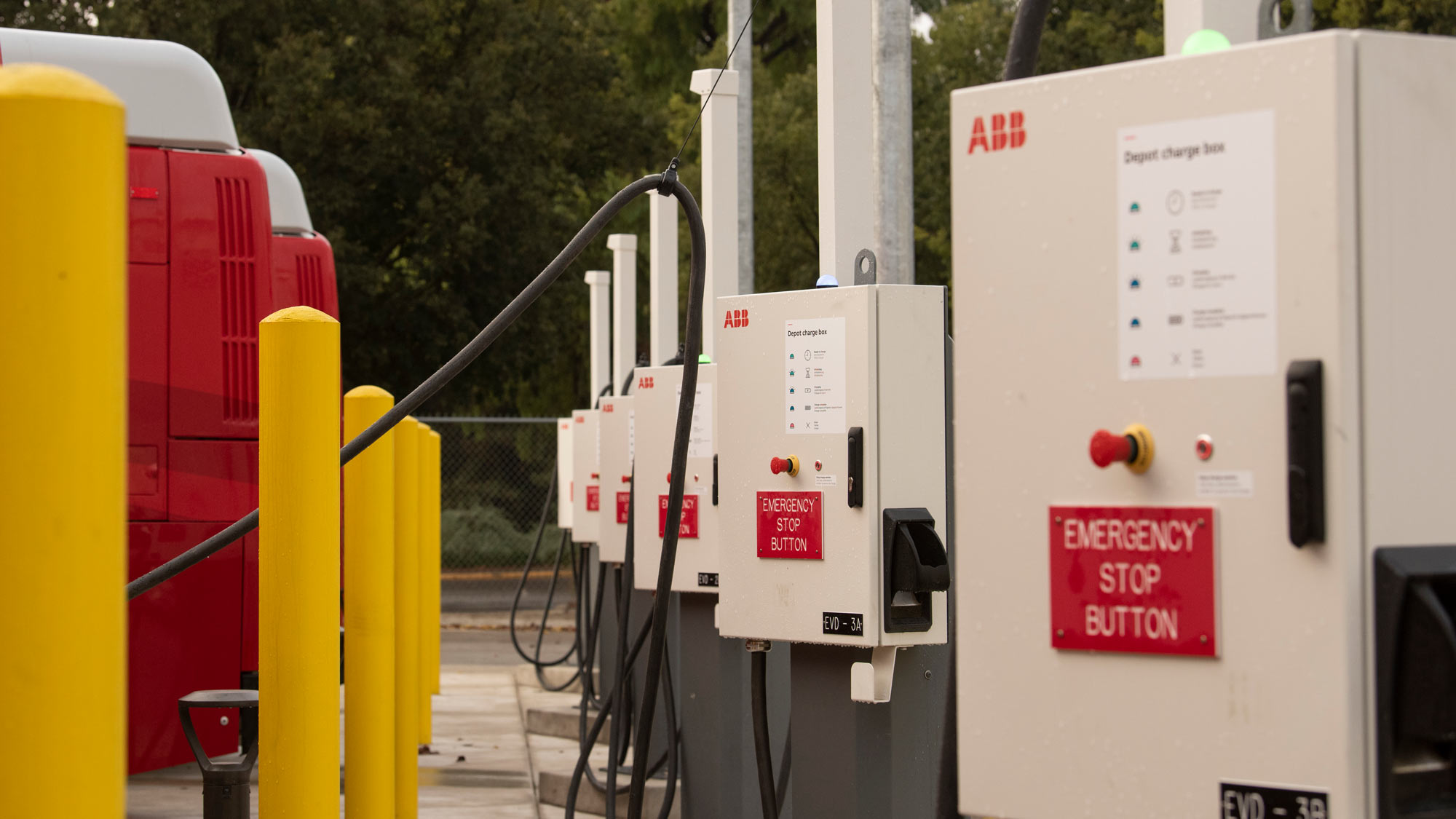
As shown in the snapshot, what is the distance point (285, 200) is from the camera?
11734mm

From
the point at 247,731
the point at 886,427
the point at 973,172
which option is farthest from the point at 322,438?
the point at 973,172

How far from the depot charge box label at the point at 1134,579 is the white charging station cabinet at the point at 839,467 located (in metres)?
1.99

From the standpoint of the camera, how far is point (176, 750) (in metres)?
6.77

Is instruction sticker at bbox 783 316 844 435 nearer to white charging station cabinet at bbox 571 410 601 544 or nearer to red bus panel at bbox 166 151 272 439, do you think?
red bus panel at bbox 166 151 272 439

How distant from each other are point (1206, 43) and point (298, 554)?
8.90ft

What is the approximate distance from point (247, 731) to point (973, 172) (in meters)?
2.93

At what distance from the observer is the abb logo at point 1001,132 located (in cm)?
285

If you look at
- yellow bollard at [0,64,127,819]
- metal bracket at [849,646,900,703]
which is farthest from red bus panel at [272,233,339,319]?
yellow bollard at [0,64,127,819]

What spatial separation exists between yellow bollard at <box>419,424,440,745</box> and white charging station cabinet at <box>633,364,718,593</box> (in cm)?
269

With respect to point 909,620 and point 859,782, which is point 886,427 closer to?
point 909,620

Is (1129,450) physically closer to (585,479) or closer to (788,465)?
(788,465)

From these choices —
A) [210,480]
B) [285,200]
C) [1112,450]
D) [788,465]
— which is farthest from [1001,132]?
[285,200]

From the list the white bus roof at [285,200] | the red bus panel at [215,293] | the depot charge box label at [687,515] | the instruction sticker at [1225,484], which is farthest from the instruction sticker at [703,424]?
the white bus roof at [285,200]

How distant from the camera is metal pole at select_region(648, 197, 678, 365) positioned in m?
9.30
